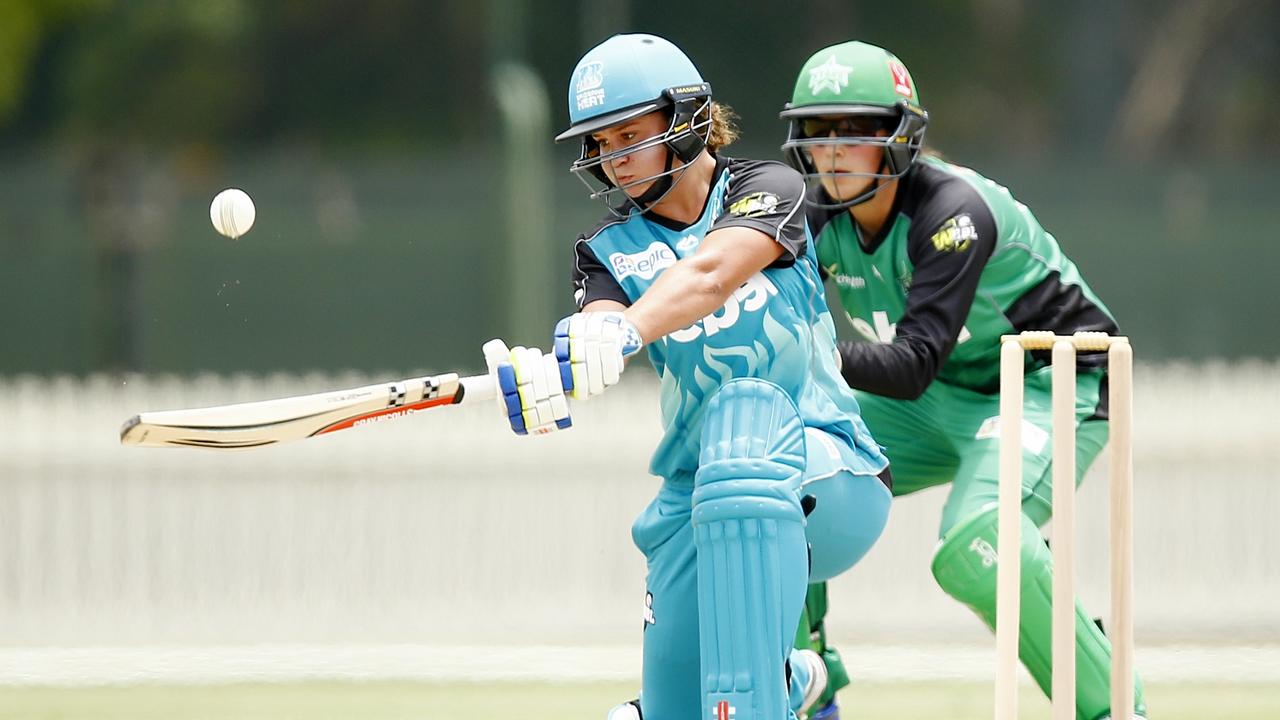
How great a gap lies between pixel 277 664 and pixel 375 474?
1.29 m

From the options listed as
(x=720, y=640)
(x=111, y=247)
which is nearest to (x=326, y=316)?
(x=111, y=247)

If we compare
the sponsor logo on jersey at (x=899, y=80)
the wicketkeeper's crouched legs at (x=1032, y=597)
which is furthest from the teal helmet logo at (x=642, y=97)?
the wicketkeeper's crouched legs at (x=1032, y=597)

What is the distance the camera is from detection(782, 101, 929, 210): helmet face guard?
3967mm

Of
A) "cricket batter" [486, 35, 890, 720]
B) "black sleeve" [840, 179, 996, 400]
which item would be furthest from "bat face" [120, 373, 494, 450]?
"black sleeve" [840, 179, 996, 400]

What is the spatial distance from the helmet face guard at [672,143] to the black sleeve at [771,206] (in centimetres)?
11

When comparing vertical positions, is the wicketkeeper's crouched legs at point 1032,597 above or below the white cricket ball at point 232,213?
below

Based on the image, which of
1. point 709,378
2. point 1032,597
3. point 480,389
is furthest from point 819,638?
point 480,389

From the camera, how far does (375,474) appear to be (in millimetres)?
7109

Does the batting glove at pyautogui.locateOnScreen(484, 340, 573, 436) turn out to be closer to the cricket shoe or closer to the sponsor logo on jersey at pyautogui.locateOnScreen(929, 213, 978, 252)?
the cricket shoe

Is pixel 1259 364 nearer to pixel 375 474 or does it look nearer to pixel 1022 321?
pixel 375 474

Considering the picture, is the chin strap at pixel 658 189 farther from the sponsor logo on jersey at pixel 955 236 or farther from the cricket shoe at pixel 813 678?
the cricket shoe at pixel 813 678

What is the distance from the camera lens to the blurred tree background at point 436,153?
40.3 ft

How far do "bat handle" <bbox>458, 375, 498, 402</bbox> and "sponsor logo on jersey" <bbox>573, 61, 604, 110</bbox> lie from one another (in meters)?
0.59

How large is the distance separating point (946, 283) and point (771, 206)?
0.75 m
